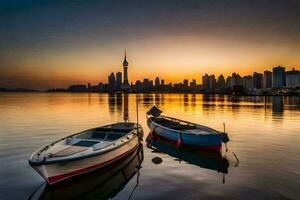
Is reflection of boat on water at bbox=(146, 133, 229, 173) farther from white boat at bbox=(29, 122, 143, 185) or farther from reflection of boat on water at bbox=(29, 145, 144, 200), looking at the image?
reflection of boat on water at bbox=(29, 145, 144, 200)

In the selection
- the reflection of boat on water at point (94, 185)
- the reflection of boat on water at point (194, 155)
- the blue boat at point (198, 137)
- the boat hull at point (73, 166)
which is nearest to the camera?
the boat hull at point (73, 166)

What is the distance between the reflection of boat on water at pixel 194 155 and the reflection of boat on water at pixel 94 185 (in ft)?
17.5

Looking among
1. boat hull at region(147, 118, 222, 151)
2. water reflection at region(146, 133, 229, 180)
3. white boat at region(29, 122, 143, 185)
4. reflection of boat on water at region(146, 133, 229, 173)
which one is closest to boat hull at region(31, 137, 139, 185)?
white boat at region(29, 122, 143, 185)

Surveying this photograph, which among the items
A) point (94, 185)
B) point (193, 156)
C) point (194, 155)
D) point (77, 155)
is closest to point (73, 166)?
point (77, 155)

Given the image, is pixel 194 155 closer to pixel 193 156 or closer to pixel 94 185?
pixel 193 156

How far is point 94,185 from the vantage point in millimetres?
16469

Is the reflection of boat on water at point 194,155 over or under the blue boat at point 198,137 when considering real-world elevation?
under

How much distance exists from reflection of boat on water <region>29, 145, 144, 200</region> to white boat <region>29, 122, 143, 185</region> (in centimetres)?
66

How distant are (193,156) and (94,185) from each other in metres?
10.4

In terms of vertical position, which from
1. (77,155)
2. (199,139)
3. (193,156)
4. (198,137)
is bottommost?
(193,156)

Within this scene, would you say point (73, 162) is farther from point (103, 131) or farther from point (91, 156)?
point (103, 131)

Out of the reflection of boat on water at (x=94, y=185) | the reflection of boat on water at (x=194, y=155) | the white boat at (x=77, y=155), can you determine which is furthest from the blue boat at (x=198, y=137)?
the reflection of boat on water at (x=94, y=185)

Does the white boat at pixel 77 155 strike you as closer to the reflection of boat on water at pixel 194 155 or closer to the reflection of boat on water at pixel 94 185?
the reflection of boat on water at pixel 94 185

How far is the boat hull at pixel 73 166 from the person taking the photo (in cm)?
1467
